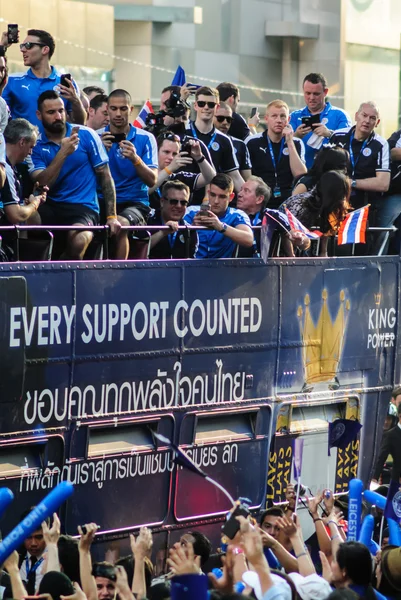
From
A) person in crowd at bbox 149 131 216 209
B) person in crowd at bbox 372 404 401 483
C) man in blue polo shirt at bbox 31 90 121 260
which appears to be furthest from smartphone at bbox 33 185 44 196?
person in crowd at bbox 372 404 401 483

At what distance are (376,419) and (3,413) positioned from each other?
4357 millimetres

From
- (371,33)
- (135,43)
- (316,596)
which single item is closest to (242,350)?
(316,596)

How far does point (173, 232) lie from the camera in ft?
36.2

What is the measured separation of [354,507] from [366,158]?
5.54 metres

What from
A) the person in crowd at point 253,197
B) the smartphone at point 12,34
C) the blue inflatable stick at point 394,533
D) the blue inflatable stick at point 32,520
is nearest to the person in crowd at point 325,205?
the person in crowd at point 253,197

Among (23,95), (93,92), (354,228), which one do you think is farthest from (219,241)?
(93,92)

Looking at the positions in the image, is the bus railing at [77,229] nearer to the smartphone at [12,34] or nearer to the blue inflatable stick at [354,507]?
the smartphone at [12,34]

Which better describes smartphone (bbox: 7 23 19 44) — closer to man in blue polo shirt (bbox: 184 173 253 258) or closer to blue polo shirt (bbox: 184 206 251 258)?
man in blue polo shirt (bbox: 184 173 253 258)

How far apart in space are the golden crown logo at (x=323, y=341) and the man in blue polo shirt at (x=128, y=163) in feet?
4.92

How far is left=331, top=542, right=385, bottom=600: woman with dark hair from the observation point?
7.91 m

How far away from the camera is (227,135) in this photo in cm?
1317

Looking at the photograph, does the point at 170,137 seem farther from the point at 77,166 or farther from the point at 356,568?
the point at 356,568

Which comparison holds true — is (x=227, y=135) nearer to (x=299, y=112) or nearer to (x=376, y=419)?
(x=299, y=112)

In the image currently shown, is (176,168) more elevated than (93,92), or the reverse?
(93,92)
